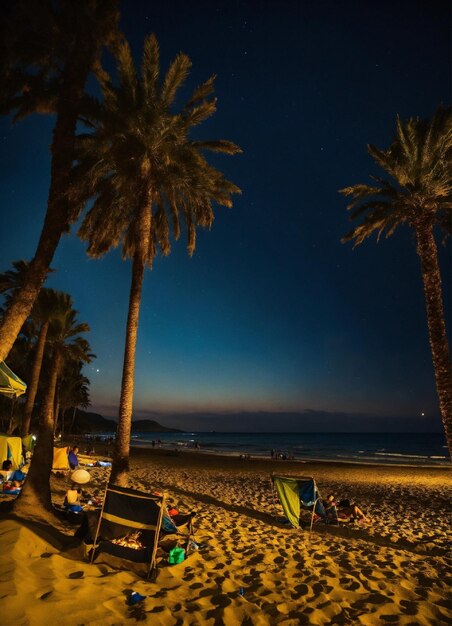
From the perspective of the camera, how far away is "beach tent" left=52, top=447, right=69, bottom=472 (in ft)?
48.8

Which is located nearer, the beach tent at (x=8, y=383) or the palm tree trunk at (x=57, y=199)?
the beach tent at (x=8, y=383)

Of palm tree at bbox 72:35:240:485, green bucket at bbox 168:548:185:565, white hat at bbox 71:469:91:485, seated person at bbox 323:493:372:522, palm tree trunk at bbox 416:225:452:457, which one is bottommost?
seated person at bbox 323:493:372:522

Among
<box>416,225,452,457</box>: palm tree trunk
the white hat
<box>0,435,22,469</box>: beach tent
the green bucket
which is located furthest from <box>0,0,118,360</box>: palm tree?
<box>416,225,452,457</box>: palm tree trunk

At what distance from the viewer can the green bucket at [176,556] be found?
6164 mm

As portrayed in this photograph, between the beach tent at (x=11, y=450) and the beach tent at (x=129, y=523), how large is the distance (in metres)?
10.4

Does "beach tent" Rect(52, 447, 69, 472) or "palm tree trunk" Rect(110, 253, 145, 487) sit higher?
"palm tree trunk" Rect(110, 253, 145, 487)

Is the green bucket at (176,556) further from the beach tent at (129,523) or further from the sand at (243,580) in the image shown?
the beach tent at (129,523)

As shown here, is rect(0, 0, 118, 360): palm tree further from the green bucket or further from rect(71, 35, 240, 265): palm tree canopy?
the green bucket

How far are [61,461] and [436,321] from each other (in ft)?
52.2

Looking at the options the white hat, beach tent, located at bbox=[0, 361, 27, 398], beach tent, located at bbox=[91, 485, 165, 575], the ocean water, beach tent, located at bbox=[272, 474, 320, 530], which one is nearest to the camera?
beach tent, located at bbox=[91, 485, 165, 575]

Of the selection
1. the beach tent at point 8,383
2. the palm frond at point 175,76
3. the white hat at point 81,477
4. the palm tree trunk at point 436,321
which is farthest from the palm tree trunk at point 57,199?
the palm tree trunk at point 436,321

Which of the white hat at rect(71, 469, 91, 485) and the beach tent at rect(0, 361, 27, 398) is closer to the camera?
the beach tent at rect(0, 361, 27, 398)

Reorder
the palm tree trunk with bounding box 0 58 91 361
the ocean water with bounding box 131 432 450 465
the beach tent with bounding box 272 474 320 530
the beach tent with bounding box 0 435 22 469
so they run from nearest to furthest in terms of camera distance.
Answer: the beach tent with bounding box 272 474 320 530
the palm tree trunk with bounding box 0 58 91 361
the beach tent with bounding box 0 435 22 469
the ocean water with bounding box 131 432 450 465

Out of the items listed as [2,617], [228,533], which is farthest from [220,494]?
[2,617]
